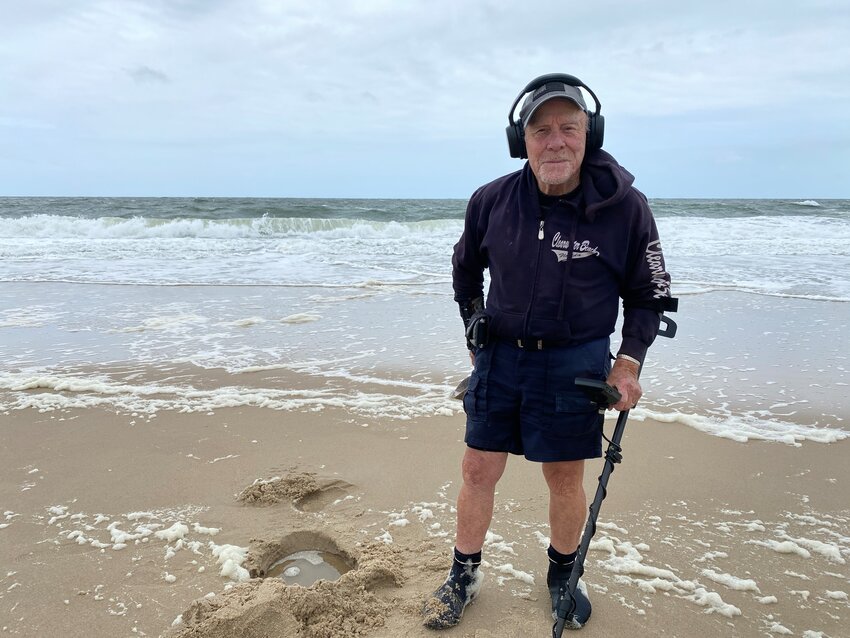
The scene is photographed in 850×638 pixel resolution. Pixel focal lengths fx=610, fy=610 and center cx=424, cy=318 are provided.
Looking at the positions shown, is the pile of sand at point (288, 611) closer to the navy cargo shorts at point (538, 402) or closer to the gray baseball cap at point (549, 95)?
the navy cargo shorts at point (538, 402)

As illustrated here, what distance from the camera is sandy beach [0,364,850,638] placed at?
2.56 metres

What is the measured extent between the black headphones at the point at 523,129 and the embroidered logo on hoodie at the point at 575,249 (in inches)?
16.5

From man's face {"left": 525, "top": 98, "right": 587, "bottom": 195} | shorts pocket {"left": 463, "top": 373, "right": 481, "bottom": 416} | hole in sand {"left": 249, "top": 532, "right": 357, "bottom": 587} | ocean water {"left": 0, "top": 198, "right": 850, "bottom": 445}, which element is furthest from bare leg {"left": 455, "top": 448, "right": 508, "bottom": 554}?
ocean water {"left": 0, "top": 198, "right": 850, "bottom": 445}

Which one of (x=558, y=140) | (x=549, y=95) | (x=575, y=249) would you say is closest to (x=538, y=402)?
(x=575, y=249)

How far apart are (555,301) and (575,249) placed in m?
0.21

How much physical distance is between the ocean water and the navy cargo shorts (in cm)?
234

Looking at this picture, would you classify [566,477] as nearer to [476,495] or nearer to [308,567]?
[476,495]

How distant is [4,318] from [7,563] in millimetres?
6500

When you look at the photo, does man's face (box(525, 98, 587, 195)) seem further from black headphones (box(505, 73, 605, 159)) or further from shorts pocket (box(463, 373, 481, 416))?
shorts pocket (box(463, 373, 481, 416))

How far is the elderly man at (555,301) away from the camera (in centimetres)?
232

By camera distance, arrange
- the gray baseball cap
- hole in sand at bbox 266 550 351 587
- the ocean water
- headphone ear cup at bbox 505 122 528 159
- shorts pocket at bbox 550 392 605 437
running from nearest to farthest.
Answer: the gray baseball cap → shorts pocket at bbox 550 392 605 437 → headphone ear cup at bbox 505 122 528 159 → hole in sand at bbox 266 550 351 587 → the ocean water

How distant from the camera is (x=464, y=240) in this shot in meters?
2.74

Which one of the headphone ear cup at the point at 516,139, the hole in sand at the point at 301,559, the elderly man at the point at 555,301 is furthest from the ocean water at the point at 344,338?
the headphone ear cup at the point at 516,139

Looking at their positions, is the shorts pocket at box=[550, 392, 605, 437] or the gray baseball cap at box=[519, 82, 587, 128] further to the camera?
the shorts pocket at box=[550, 392, 605, 437]
